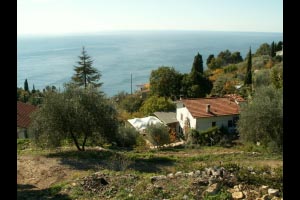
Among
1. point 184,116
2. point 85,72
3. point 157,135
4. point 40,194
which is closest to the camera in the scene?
point 40,194

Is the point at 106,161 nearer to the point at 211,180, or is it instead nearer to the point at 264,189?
the point at 211,180

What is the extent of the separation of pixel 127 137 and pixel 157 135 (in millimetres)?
1874

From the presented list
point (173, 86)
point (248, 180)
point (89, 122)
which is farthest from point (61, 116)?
point (173, 86)

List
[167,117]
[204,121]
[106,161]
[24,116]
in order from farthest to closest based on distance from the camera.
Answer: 1. [167,117]
2. [204,121]
3. [24,116]
4. [106,161]

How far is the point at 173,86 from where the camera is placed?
40.1m

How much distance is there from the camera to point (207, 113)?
91.0 ft

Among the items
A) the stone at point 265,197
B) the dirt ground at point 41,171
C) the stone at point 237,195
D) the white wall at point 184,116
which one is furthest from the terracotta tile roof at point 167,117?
the stone at point 265,197

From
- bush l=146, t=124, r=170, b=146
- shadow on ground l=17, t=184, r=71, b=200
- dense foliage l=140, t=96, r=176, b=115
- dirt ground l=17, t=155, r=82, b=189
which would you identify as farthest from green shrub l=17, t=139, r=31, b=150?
dense foliage l=140, t=96, r=176, b=115

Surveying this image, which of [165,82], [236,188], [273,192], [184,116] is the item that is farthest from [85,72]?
[273,192]

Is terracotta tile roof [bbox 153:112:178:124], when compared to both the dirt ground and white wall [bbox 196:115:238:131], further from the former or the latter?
the dirt ground

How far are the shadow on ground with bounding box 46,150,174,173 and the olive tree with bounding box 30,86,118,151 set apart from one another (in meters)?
0.89

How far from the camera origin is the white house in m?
27.5

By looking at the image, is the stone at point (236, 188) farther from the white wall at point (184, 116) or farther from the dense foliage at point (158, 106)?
the dense foliage at point (158, 106)
